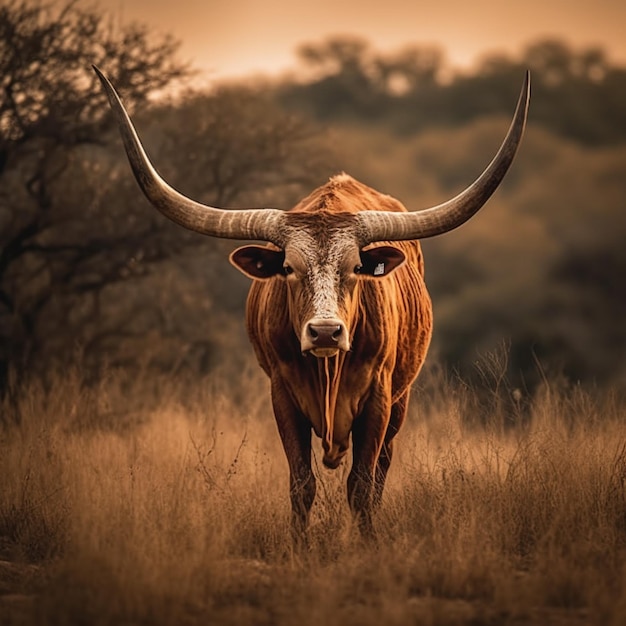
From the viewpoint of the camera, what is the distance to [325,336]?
20.3 feet

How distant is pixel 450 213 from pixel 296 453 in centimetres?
174

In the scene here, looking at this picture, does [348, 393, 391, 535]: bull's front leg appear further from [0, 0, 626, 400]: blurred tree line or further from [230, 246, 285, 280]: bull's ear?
[0, 0, 626, 400]: blurred tree line

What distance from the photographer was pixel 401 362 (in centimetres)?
806

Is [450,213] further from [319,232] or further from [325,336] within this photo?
[325,336]

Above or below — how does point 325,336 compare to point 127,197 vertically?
below

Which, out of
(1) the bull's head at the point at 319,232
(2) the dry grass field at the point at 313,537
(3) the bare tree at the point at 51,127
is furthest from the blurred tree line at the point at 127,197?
(1) the bull's head at the point at 319,232

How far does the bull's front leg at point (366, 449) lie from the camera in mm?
7027

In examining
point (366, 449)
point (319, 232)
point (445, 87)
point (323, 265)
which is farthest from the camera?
point (445, 87)

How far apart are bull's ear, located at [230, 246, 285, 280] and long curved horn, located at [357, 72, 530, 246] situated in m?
0.51

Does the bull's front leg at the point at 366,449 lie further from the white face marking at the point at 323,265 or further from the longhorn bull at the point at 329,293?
the white face marking at the point at 323,265

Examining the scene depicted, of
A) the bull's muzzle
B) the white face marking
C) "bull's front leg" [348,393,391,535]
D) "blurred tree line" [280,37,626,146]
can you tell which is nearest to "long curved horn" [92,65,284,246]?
the white face marking

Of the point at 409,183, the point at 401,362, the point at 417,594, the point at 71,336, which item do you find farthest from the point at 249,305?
the point at 409,183

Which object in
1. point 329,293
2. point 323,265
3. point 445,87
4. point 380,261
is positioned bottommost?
point 329,293

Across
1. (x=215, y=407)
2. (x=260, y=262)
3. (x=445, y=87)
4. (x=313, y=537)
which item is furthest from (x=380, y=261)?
(x=445, y=87)
